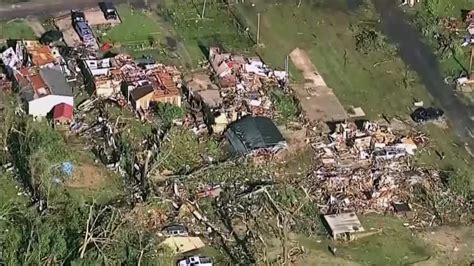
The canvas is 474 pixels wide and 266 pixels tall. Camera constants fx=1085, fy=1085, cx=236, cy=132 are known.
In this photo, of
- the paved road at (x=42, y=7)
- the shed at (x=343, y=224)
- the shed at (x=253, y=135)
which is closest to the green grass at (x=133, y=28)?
the paved road at (x=42, y=7)

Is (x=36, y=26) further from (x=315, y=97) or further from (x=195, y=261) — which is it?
(x=195, y=261)

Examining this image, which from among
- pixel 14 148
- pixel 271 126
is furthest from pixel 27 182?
pixel 271 126

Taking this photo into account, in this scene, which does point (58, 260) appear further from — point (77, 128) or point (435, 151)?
point (435, 151)

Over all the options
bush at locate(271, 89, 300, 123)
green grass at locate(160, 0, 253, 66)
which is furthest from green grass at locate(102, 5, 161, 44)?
bush at locate(271, 89, 300, 123)

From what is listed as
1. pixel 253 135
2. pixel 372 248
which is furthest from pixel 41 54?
pixel 372 248

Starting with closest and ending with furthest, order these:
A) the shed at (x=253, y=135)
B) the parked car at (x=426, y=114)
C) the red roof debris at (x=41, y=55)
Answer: the shed at (x=253, y=135)
the parked car at (x=426, y=114)
the red roof debris at (x=41, y=55)

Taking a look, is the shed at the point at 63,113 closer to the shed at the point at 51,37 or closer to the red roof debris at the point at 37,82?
the red roof debris at the point at 37,82
